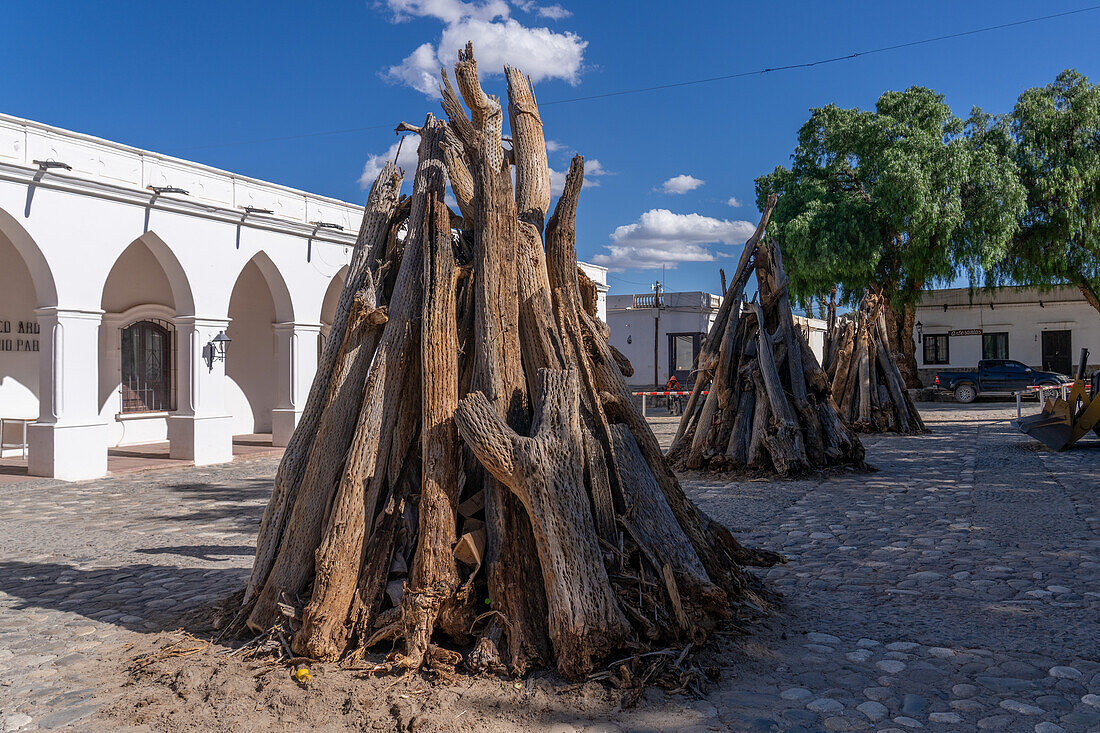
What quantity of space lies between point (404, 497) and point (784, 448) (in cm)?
663

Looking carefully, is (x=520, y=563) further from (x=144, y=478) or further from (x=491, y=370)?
(x=144, y=478)

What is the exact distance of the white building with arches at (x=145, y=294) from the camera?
1085 centimetres

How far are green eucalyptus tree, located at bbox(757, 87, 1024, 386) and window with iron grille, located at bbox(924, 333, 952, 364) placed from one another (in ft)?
29.0

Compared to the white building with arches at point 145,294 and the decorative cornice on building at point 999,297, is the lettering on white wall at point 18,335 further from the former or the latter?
the decorative cornice on building at point 999,297

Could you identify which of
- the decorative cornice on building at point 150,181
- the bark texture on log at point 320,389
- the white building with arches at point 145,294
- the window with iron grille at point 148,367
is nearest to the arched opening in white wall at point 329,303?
the white building with arches at point 145,294

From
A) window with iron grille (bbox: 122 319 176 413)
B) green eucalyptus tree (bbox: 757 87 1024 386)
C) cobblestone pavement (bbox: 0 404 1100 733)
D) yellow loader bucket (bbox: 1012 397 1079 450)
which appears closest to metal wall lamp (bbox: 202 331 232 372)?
window with iron grille (bbox: 122 319 176 413)

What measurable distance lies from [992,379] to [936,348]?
7432 mm

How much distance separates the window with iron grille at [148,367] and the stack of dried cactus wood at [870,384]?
1281 centimetres

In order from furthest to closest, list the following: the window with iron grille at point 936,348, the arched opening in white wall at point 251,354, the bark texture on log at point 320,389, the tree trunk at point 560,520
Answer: the window with iron grille at point 936,348 < the arched opening in white wall at point 251,354 < the bark texture on log at point 320,389 < the tree trunk at point 560,520

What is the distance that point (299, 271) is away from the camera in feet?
47.6

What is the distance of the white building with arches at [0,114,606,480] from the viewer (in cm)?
1085

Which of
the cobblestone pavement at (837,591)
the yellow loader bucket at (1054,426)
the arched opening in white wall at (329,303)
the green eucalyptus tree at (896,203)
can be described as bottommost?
the cobblestone pavement at (837,591)

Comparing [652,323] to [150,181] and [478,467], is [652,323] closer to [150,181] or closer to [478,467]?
[150,181]

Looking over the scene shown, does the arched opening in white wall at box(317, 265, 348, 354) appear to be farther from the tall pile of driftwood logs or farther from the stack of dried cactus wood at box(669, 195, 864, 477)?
the tall pile of driftwood logs
